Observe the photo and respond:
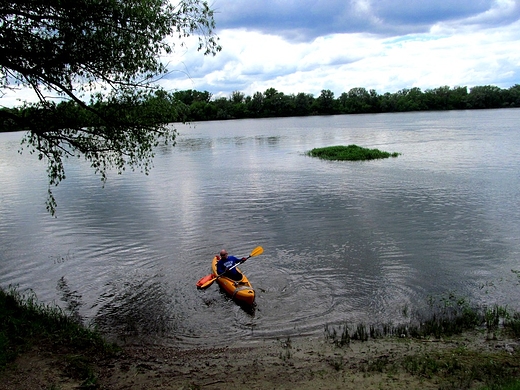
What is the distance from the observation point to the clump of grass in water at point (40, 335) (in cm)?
930

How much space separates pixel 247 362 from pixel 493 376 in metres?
5.05

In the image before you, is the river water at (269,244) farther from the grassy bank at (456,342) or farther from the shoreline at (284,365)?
the shoreline at (284,365)

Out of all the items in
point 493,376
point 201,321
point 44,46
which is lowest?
point 201,321

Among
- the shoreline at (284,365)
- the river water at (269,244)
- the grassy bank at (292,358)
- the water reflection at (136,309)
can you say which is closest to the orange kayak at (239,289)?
the river water at (269,244)

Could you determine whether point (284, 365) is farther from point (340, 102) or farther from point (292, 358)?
point (340, 102)

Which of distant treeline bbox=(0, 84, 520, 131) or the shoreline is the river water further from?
distant treeline bbox=(0, 84, 520, 131)

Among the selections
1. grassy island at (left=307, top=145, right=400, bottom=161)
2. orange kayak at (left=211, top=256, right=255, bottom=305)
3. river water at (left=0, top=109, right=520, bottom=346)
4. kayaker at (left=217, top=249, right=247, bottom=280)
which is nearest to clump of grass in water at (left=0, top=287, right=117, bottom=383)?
river water at (left=0, top=109, right=520, bottom=346)

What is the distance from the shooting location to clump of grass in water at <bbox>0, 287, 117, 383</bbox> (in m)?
9.30

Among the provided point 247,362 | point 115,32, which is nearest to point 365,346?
point 247,362

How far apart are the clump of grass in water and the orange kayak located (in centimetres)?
475

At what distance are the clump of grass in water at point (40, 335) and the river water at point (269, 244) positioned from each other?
75.2 inches

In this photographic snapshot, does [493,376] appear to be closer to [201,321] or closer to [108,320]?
[201,321]

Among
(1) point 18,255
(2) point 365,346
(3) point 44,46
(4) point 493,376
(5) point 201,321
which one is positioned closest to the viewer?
(4) point 493,376

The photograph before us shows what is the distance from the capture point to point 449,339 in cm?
1108
